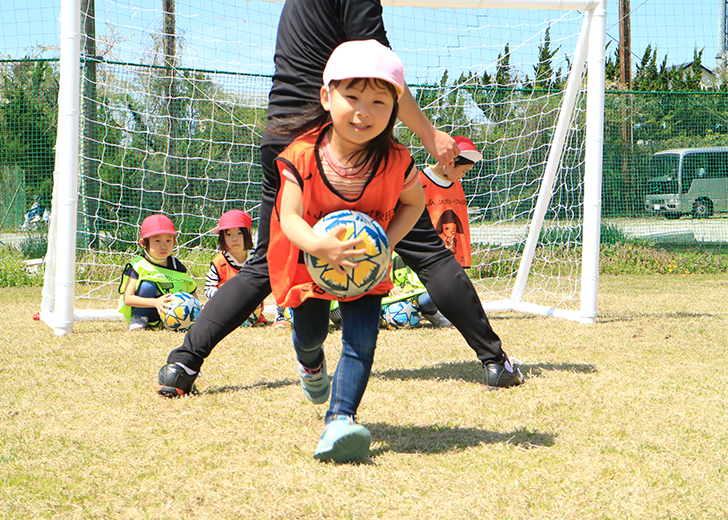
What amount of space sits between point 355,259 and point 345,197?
10.1 inches

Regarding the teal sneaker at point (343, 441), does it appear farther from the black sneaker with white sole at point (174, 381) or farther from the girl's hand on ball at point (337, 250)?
the black sneaker with white sole at point (174, 381)

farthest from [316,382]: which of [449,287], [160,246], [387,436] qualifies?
[160,246]

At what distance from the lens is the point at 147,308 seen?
5082mm

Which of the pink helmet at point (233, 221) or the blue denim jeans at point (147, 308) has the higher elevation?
the pink helmet at point (233, 221)

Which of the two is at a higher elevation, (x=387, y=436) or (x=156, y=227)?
(x=156, y=227)

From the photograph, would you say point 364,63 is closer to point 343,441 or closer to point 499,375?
point 343,441

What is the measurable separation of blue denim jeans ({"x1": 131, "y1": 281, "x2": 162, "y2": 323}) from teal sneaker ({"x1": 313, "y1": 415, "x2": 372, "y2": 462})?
10.6 feet

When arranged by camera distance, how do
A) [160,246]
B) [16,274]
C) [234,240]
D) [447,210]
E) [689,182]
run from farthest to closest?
[689,182], [16,274], [234,240], [160,246], [447,210]

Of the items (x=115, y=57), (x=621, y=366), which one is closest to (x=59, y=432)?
(x=621, y=366)

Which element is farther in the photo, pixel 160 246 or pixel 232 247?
pixel 232 247

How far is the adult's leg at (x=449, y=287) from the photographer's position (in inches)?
121

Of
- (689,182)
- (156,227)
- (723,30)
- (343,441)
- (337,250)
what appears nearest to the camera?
(337,250)

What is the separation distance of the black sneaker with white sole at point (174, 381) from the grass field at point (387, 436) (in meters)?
0.08

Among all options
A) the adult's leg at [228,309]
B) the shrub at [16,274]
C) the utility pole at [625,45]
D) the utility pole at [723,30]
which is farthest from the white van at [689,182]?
the utility pole at [723,30]
